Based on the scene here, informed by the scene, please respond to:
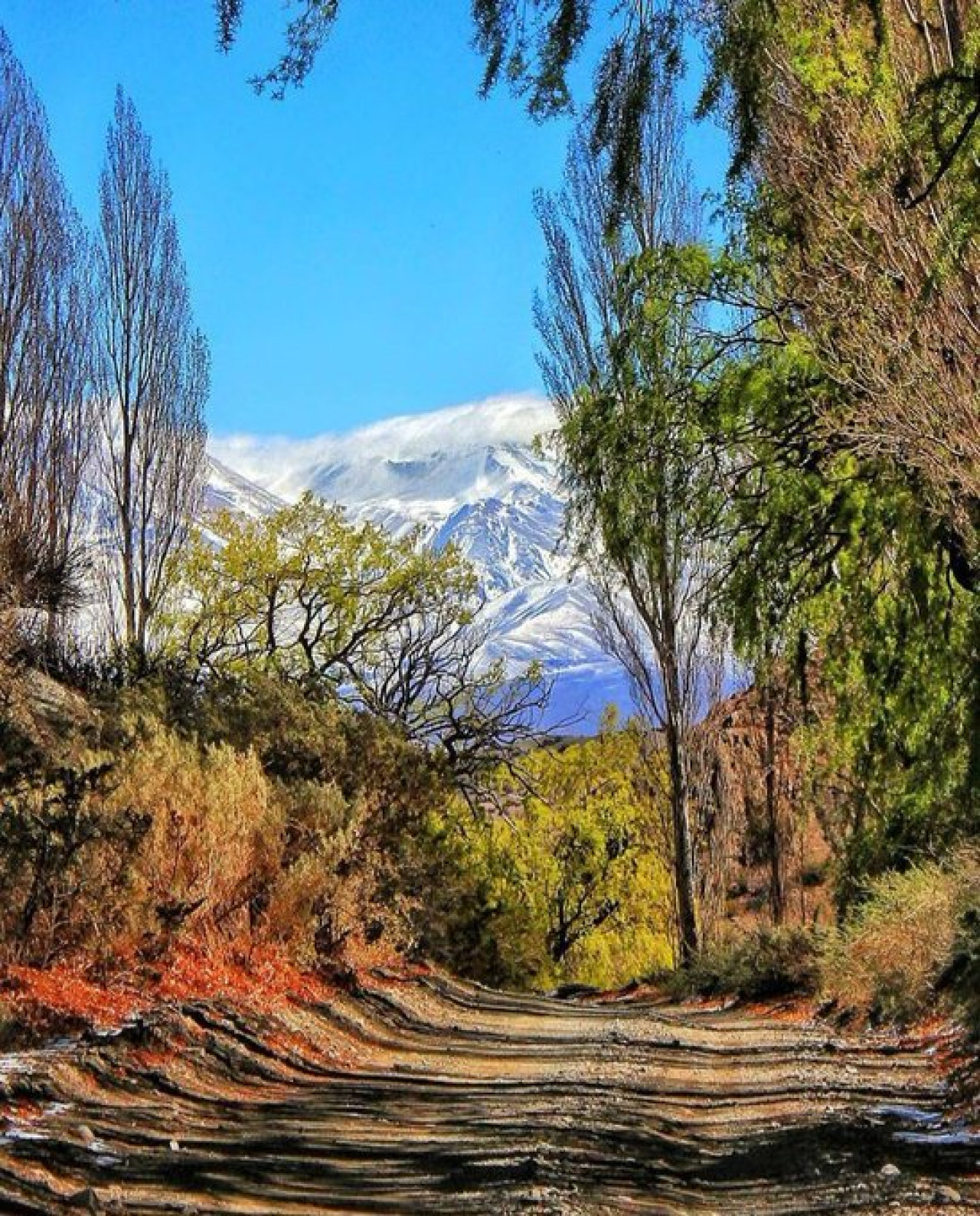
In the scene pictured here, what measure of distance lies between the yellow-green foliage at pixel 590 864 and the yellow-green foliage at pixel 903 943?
40.6 ft

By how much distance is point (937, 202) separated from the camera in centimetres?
1187

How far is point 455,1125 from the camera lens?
733 cm

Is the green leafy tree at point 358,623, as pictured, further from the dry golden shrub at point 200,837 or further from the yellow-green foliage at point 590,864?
the dry golden shrub at point 200,837

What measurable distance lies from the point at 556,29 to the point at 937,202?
6971 millimetres

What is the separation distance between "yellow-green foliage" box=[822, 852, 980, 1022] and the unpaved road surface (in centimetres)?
99

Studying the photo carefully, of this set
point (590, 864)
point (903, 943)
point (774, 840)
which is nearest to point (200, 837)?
point (903, 943)

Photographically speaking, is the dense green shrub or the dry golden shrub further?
the dense green shrub

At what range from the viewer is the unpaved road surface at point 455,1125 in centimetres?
549

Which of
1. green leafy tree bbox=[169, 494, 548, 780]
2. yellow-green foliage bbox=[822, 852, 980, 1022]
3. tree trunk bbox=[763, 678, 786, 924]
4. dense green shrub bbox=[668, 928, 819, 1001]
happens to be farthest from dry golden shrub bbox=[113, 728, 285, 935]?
tree trunk bbox=[763, 678, 786, 924]

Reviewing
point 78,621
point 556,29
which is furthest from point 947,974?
point 78,621

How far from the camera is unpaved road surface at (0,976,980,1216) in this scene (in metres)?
5.49

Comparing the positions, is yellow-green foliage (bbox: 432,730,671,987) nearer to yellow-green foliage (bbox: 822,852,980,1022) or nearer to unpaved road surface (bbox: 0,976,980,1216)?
yellow-green foliage (bbox: 822,852,980,1022)

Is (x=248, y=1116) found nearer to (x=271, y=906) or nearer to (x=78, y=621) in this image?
(x=271, y=906)

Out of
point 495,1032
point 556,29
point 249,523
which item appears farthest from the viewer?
point 249,523
